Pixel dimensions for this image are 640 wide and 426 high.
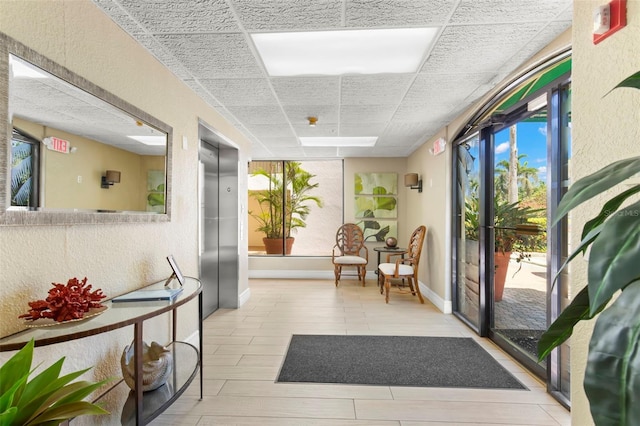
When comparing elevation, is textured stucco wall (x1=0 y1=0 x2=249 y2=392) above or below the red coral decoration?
above

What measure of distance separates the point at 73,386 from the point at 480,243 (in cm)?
325

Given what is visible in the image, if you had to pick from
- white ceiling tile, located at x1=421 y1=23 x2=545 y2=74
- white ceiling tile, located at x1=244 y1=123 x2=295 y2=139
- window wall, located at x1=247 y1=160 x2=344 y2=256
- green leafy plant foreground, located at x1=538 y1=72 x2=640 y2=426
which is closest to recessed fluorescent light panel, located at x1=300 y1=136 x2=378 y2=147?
white ceiling tile, located at x1=244 y1=123 x2=295 y2=139

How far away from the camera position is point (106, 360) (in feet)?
5.65

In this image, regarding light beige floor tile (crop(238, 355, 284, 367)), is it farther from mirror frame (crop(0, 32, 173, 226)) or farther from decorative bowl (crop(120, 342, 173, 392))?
mirror frame (crop(0, 32, 173, 226))

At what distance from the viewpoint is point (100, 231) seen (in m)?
Result: 1.68

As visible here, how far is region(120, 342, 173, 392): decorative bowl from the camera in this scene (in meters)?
1.66

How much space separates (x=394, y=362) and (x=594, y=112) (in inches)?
86.3

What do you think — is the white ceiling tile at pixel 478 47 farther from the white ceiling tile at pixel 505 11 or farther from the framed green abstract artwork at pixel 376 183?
the framed green abstract artwork at pixel 376 183

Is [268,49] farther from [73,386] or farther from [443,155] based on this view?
[443,155]

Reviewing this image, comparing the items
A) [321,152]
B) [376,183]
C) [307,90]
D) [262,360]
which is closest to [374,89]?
[307,90]

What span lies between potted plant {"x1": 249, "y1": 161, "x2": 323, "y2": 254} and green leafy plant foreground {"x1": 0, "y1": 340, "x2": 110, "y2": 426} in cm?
526

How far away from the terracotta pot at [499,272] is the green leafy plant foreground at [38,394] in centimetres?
316

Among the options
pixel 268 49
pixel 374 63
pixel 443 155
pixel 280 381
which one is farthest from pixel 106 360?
pixel 443 155

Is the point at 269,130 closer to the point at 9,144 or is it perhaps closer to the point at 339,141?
the point at 339,141
